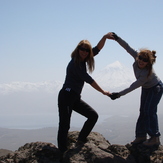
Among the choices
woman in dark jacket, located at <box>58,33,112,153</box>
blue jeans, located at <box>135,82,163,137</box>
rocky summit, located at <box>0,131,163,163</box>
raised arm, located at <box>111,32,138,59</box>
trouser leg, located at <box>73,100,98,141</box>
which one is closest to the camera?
rocky summit, located at <box>0,131,163,163</box>

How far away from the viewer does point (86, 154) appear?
317 inches

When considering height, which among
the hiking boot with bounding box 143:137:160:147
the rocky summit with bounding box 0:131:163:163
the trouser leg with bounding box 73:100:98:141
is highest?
the trouser leg with bounding box 73:100:98:141

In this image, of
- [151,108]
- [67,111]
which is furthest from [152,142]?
[67,111]

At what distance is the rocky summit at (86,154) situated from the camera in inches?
311

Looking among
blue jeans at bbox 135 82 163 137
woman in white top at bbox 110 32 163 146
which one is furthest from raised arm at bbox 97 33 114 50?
blue jeans at bbox 135 82 163 137

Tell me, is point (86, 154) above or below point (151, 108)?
below

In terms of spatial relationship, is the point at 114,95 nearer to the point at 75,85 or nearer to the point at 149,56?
the point at 75,85

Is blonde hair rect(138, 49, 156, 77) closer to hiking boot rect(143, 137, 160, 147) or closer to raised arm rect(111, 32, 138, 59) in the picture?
raised arm rect(111, 32, 138, 59)

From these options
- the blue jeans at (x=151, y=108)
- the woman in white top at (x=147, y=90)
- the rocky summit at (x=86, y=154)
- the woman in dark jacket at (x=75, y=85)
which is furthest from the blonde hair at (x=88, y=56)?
the rocky summit at (x=86, y=154)

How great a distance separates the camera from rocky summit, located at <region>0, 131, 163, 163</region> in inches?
311

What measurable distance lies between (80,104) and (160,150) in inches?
127

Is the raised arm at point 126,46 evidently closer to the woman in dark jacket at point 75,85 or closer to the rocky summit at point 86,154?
the woman in dark jacket at point 75,85

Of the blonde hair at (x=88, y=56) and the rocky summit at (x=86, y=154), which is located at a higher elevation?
the blonde hair at (x=88, y=56)

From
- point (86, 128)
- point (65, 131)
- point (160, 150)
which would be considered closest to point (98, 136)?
point (86, 128)
